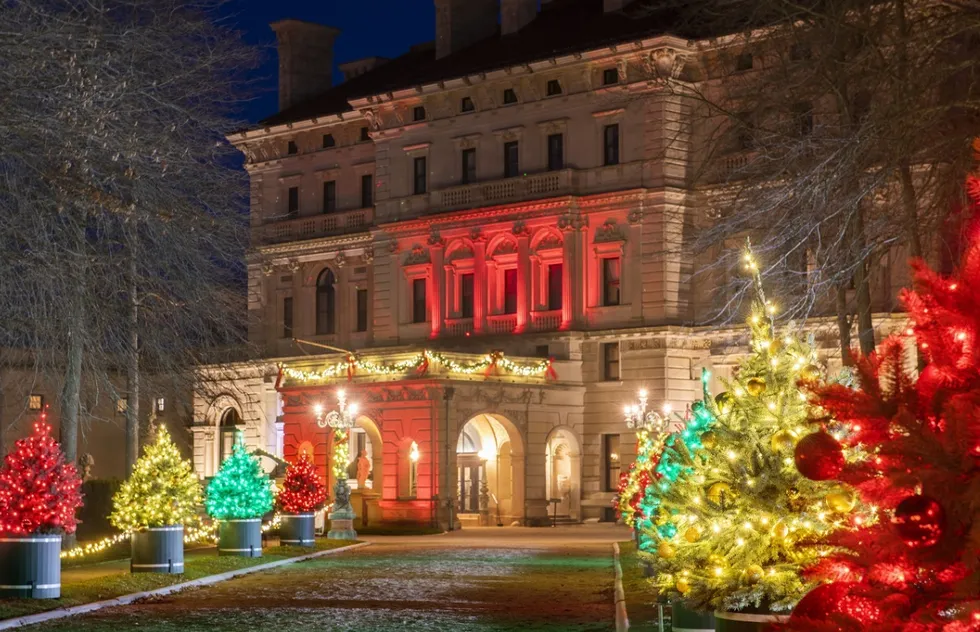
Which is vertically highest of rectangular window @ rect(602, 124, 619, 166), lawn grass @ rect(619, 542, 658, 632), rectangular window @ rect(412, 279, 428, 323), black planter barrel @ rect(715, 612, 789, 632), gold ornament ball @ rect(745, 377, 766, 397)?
rectangular window @ rect(602, 124, 619, 166)

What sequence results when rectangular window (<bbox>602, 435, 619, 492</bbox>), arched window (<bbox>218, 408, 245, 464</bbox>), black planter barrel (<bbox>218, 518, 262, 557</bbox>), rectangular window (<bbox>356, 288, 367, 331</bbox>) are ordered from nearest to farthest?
black planter barrel (<bbox>218, 518, 262, 557</bbox>) < rectangular window (<bbox>602, 435, 619, 492</bbox>) < rectangular window (<bbox>356, 288, 367, 331</bbox>) < arched window (<bbox>218, 408, 245, 464</bbox>)

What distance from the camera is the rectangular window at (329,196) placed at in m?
68.6

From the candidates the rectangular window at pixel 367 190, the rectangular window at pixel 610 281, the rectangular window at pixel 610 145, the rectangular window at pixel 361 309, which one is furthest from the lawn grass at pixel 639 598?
the rectangular window at pixel 367 190

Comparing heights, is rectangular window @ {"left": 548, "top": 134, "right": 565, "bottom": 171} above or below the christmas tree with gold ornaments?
above

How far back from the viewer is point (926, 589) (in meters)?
6.32

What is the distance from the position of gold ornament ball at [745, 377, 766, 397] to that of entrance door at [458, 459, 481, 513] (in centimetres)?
4517

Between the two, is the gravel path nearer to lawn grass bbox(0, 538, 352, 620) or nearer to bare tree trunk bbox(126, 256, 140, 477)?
lawn grass bbox(0, 538, 352, 620)

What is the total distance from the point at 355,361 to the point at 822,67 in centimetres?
3747

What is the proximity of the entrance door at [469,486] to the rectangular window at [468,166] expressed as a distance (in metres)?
11.4

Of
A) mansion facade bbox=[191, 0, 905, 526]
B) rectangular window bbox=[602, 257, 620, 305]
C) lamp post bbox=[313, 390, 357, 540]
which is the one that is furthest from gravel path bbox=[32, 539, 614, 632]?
rectangular window bbox=[602, 257, 620, 305]

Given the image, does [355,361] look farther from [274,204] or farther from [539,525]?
[274,204]

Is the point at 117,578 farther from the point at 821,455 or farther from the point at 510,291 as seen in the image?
the point at 510,291

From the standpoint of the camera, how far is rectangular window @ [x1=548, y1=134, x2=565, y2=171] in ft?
193

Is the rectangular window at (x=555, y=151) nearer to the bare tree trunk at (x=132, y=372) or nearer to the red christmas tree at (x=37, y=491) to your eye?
the bare tree trunk at (x=132, y=372)
